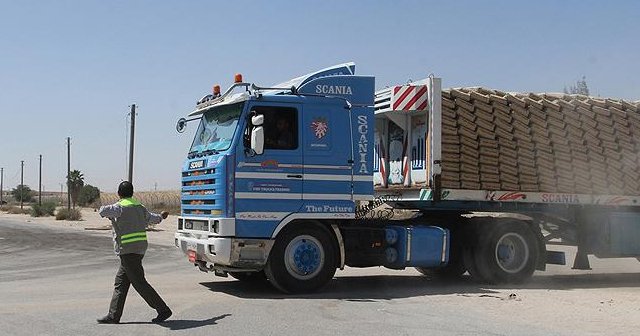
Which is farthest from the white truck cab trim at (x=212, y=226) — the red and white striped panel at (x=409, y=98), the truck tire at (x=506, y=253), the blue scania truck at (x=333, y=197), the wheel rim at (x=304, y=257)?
the truck tire at (x=506, y=253)

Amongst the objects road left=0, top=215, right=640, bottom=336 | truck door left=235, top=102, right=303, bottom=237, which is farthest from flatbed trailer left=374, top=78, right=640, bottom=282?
truck door left=235, top=102, right=303, bottom=237

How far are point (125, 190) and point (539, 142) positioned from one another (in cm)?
759

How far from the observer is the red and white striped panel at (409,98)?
1199 cm

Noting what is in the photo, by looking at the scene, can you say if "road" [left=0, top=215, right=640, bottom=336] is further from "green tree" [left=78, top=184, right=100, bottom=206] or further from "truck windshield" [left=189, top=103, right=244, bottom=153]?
"green tree" [left=78, top=184, right=100, bottom=206]

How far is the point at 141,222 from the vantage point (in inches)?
341

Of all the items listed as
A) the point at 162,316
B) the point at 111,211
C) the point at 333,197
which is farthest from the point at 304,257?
the point at 111,211

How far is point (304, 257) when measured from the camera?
10828 mm

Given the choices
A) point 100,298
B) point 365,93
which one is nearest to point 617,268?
point 365,93

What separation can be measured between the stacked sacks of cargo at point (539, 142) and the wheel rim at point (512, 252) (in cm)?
98

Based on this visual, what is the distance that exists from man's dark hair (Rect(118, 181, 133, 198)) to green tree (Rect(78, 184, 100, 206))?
99830 millimetres

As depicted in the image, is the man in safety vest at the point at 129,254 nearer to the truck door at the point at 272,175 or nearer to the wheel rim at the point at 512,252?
the truck door at the point at 272,175

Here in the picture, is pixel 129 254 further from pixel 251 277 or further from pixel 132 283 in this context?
pixel 251 277

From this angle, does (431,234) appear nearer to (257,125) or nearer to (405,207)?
(405,207)

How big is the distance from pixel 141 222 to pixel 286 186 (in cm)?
272
